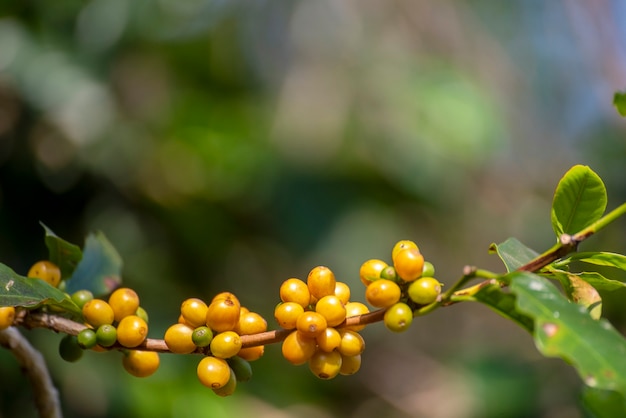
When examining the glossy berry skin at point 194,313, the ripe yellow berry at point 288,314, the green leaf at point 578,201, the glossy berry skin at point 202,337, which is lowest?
the glossy berry skin at point 202,337

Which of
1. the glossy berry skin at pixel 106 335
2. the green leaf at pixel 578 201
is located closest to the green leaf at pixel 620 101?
the green leaf at pixel 578 201

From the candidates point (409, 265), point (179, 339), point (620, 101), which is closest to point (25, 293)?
point (179, 339)

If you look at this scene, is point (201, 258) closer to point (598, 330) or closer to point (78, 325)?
point (78, 325)

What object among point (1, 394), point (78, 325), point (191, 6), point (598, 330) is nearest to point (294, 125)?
point (191, 6)

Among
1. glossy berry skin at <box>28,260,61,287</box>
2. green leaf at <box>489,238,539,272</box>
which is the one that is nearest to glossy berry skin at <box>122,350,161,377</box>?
glossy berry skin at <box>28,260,61,287</box>

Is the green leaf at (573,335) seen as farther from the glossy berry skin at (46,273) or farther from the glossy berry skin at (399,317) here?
the glossy berry skin at (46,273)

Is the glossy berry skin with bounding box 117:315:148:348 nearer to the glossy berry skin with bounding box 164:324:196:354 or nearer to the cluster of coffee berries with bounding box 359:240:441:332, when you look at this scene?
the glossy berry skin with bounding box 164:324:196:354
